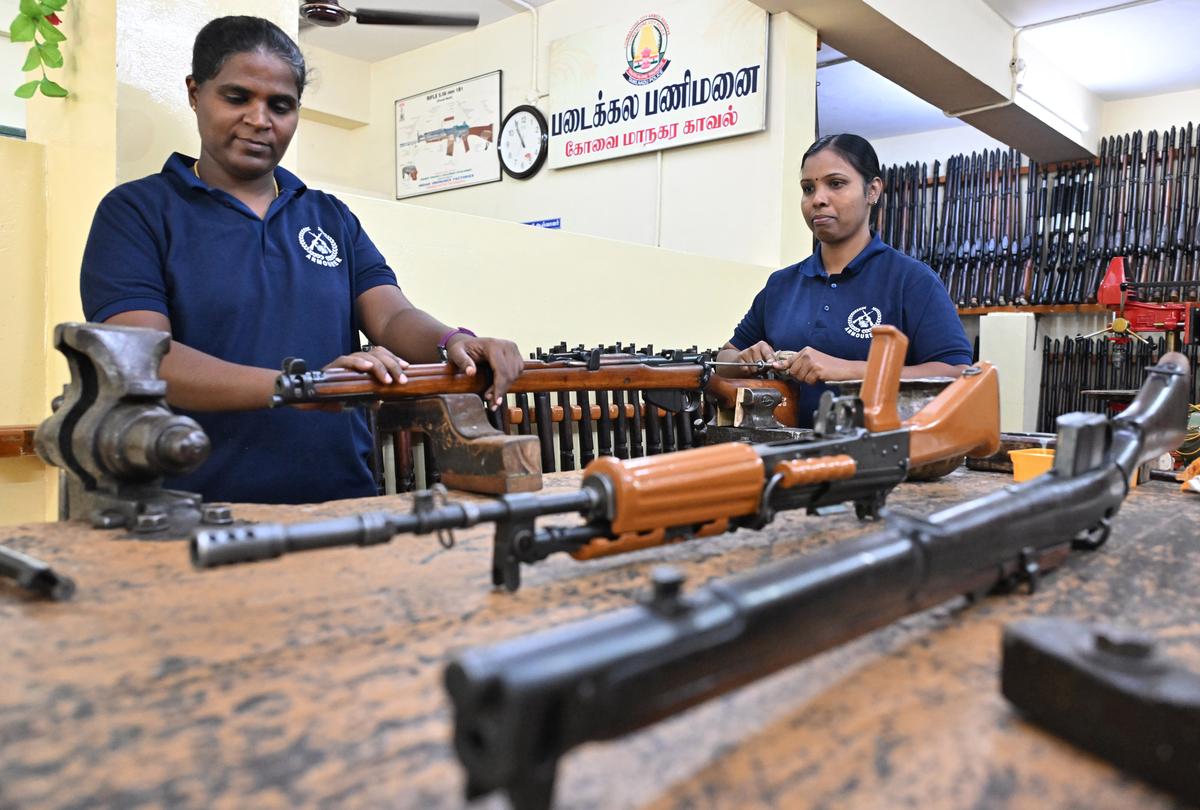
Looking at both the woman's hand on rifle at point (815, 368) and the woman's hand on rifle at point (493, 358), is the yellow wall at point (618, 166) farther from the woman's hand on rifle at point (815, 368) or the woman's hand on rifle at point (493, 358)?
the woman's hand on rifle at point (493, 358)

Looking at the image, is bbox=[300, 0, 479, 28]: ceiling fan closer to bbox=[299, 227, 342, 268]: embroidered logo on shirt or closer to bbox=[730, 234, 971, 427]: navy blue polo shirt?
bbox=[299, 227, 342, 268]: embroidered logo on shirt

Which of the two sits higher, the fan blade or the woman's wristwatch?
the fan blade

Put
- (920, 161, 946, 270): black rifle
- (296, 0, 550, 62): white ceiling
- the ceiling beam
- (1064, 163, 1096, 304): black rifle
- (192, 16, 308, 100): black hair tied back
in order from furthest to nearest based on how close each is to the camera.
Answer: (920, 161, 946, 270): black rifle → (1064, 163, 1096, 304): black rifle → (296, 0, 550, 62): white ceiling → the ceiling beam → (192, 16, 308, 100): black hair tied back

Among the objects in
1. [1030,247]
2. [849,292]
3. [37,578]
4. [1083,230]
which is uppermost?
[1083,230]

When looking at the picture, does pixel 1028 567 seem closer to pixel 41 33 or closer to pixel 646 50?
pixel 41 33

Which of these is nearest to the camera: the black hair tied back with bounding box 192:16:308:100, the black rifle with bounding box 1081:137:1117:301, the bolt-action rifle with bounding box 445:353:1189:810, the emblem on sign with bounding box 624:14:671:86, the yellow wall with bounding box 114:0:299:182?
the bolt-action rifle with bounding box 445:353:1189:810

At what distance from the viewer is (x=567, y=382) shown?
1815 millimetres

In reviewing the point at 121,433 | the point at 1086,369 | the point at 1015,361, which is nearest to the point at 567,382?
the point at 121,433

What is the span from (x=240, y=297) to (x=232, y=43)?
19.1 inches

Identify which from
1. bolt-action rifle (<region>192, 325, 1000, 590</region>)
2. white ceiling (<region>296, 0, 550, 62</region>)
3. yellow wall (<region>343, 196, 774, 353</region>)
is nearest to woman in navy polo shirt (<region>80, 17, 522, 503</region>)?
bolt-action rifle (<region>192, 325, 1000, 590</region>)

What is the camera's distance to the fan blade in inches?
156

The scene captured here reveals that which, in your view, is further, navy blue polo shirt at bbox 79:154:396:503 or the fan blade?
the fan blade

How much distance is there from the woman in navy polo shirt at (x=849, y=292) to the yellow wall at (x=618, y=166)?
1.62 meters

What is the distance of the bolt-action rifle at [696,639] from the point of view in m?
0.42
